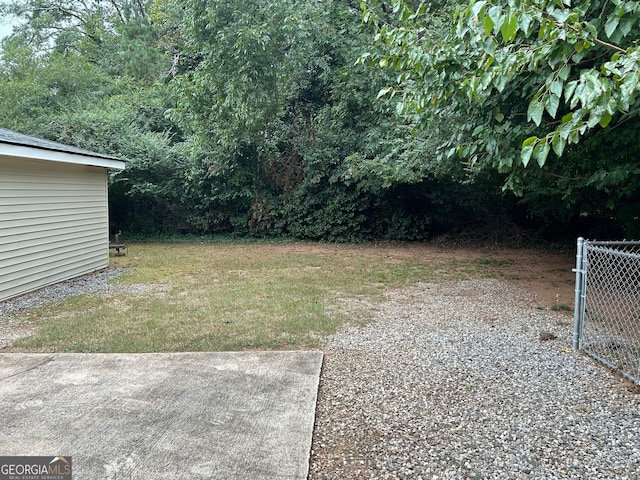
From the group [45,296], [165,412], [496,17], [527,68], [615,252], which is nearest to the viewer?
[496,17]

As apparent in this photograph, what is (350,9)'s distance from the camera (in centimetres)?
1043

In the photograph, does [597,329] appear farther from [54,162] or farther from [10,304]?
[54,162]

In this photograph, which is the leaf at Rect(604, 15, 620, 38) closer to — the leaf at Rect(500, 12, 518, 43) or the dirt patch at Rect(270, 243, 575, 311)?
the leaf at Rect(500, 12, 518, 43)

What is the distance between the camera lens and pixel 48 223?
21.7ft

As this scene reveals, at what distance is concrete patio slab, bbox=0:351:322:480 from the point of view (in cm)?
226

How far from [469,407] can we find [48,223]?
628cm

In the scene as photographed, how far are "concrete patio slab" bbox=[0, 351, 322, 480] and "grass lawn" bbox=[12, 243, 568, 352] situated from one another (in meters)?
0.45

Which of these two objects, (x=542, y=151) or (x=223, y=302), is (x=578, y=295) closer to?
(x=542, y=151)

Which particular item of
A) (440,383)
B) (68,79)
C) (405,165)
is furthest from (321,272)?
(68,79)

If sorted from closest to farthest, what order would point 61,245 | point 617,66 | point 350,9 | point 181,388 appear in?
1. point 617,66
2. point 181,388
3. point 61,245
4. point 350,9

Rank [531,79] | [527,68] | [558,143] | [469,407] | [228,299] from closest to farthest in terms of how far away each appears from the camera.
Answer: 1. [558,143]
2. [469,407]
3. [527,68]
4. [531,79]
5. [228,299]

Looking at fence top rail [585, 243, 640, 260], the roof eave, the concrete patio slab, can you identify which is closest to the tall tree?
fence top rail [585, 243, 640, 260]

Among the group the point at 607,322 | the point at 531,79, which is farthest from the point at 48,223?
the point at 607,322

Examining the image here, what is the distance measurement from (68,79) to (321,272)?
10.5 m
